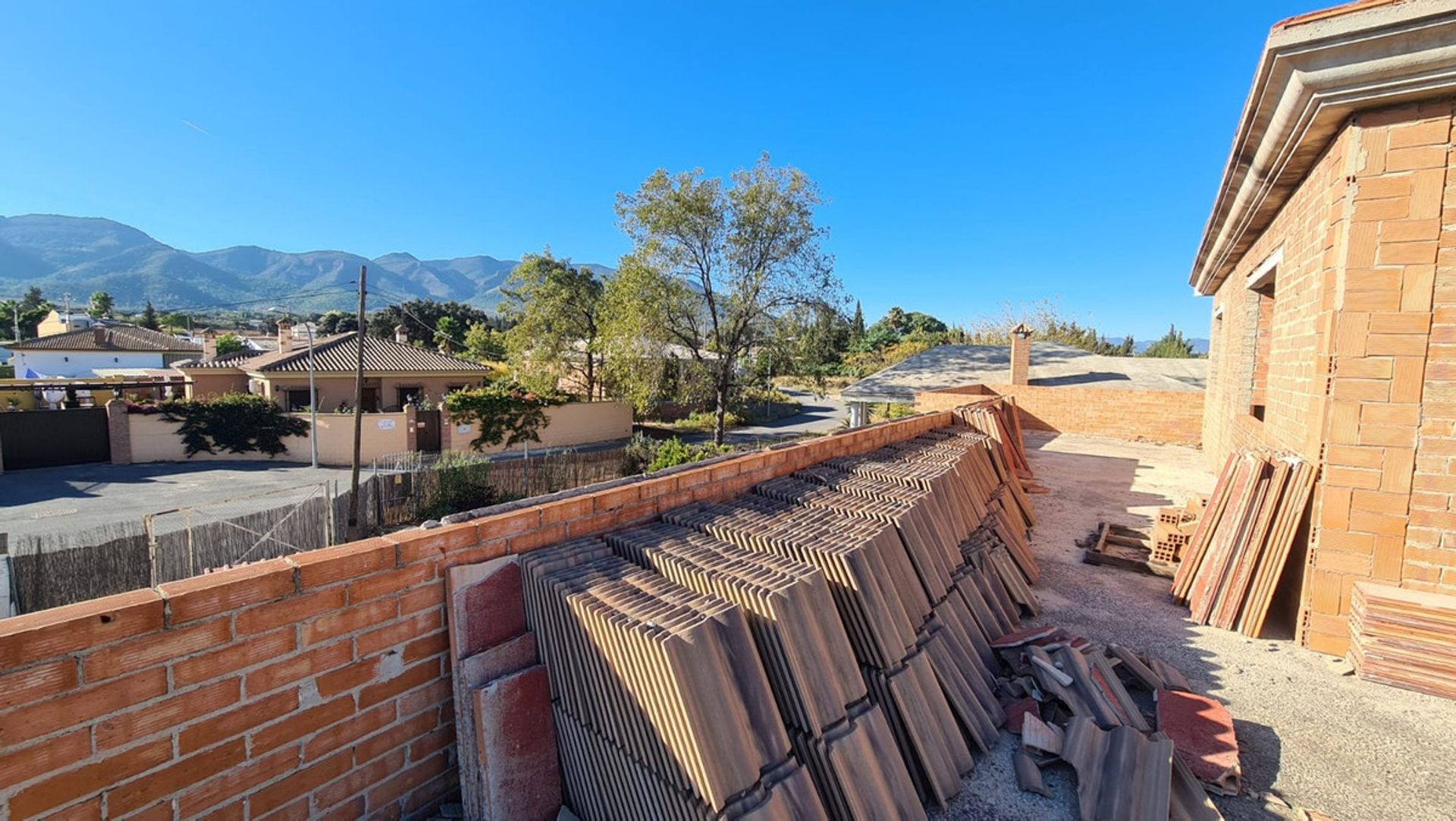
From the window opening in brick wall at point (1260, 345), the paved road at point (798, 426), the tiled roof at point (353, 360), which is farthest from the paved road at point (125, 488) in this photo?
the window opening in brick wall at point (1260, 345)

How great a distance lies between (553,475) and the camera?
13430 mm

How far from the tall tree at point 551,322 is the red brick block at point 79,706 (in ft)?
70.2

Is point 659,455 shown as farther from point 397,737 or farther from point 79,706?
point 79,706

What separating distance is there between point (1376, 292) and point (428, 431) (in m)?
21.3

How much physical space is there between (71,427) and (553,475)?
1627 centimetres

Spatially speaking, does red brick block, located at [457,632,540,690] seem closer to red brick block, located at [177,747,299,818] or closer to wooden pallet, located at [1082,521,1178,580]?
red brick block, located at [177,747,299,818]

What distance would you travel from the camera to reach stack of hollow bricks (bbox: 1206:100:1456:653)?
3.48 m

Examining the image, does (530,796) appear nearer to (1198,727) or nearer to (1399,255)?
(1198,727)

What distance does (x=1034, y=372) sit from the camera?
21188 mm

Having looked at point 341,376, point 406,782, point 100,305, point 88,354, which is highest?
point 100,305

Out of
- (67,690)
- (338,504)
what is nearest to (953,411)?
(67,690)

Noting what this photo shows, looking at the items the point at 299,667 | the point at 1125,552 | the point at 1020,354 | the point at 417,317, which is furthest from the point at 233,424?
the point at 417,317

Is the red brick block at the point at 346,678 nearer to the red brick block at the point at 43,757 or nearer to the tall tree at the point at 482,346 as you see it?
the red brick block at the point at 43,757

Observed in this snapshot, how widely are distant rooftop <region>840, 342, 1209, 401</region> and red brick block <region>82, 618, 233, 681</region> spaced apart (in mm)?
18674
